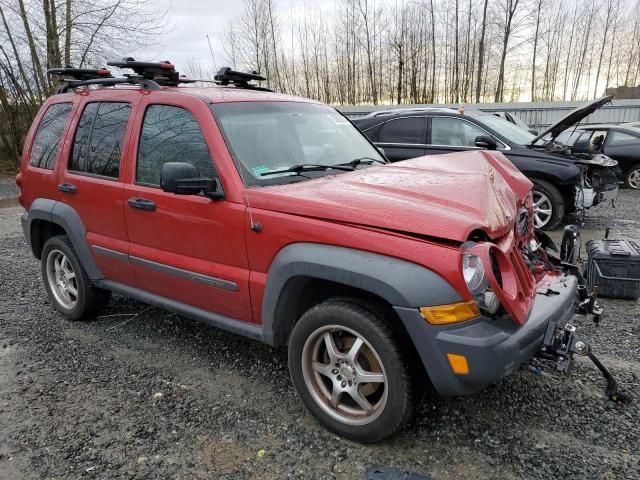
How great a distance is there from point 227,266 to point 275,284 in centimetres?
43

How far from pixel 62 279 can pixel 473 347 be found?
3.85 metres

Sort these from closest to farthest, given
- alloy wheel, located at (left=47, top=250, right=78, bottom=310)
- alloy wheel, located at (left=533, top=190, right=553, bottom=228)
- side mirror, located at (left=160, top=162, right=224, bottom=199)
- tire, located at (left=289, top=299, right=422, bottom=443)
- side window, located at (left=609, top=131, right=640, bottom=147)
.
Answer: tire, located at (left=289, top=299, right=422, bottom=443), side mirror, located at (left=160, top=162, right=224, bottom=199), alloy wheel, located at (left=47, top=250, right=78, bottom=310), alloy wheel, located at (left=533, top=190, right=553, bottom=228), side window, located at (left=609, top=131, right=640, bottom=147)

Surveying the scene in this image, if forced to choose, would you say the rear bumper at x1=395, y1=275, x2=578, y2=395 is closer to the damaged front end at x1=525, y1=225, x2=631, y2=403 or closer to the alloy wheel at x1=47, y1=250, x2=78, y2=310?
the damaged front end at x1=525, y1=225, x2=631, y2=403

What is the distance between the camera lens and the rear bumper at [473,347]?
7.30ft

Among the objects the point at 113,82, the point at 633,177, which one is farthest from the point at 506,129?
the point at 113,82

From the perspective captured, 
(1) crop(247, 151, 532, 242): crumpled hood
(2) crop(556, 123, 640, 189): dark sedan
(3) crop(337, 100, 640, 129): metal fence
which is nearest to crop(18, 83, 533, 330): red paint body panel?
(1) crop(247, 151, 532, 242): crumpled hood

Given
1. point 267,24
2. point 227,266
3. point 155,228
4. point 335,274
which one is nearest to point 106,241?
point 155,228

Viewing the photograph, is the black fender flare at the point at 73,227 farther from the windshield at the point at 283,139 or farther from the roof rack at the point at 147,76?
the windshield at the point at 283,139

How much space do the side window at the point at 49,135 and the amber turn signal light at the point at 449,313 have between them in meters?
Answer: 3.53

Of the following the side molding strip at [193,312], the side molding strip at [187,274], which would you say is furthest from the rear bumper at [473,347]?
the side molding strip at [187,274]

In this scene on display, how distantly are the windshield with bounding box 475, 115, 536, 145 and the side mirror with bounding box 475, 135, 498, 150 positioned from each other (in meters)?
0.33

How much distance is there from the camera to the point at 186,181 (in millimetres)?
2869

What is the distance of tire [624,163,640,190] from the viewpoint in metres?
11.3

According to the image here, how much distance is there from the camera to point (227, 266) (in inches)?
121
